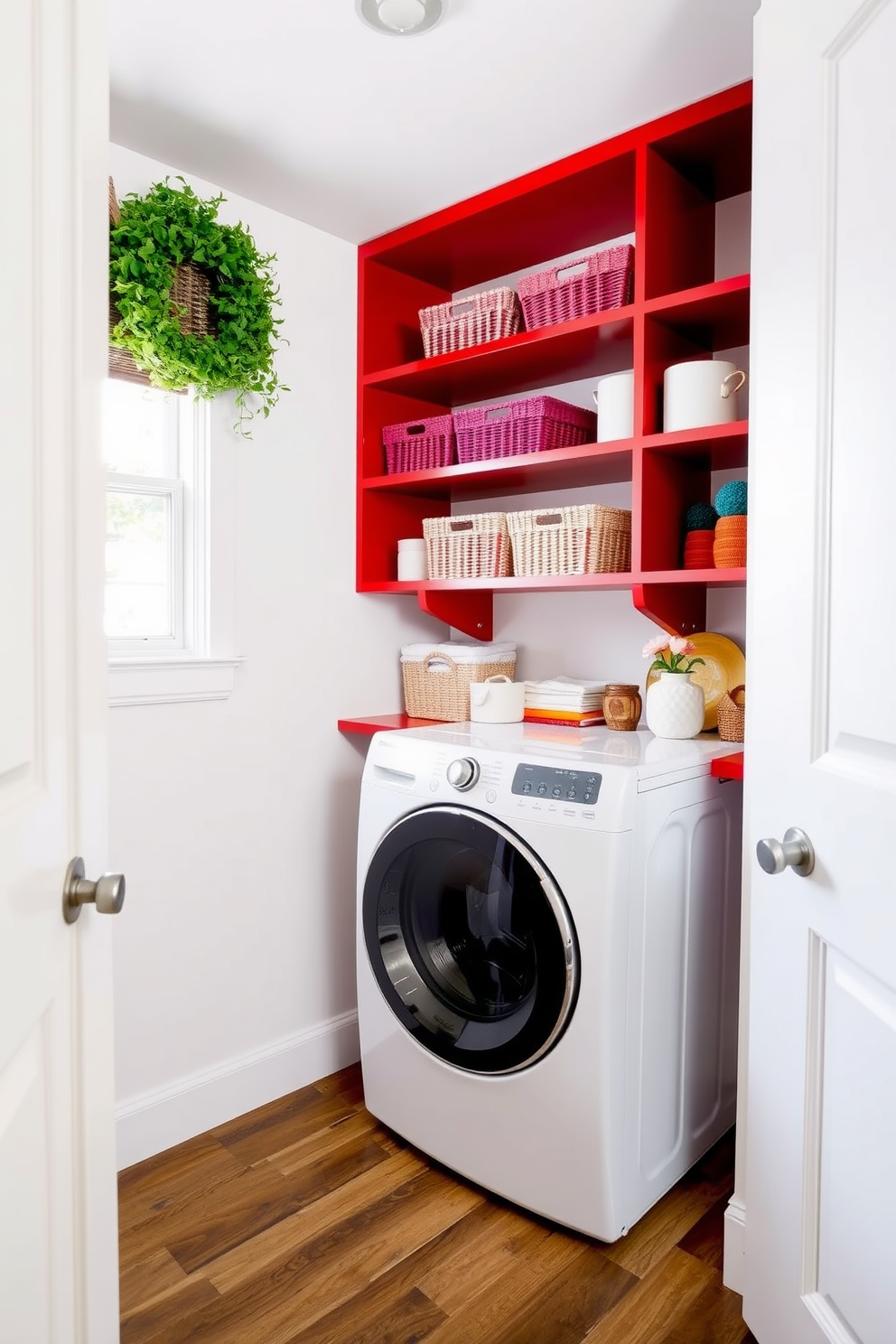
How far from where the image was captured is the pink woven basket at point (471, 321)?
2219mm

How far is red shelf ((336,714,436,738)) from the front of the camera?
7.83ft

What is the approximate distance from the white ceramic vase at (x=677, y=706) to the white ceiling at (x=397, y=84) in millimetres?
1202

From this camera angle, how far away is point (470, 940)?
6.40 feet

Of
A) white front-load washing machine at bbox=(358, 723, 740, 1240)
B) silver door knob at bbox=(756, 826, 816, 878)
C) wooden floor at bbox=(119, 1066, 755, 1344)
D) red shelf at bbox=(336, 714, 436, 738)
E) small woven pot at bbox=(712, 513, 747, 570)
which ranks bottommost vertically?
wooden floor at bbox=(119, 1066, 755, 1344)

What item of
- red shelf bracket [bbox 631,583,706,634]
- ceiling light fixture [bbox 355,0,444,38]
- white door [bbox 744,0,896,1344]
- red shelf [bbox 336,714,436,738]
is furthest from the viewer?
red shelf [bbox 336,714,436,738]

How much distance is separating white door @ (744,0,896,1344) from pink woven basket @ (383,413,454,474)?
3.58 ft

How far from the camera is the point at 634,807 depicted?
1.69 m

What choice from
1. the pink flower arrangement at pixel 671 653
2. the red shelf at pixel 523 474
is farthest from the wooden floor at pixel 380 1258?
the red shelf at pixel 523 474

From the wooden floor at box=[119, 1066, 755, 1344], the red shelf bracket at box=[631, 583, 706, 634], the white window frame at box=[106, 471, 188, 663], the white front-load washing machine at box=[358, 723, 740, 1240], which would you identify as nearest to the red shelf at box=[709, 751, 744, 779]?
the white front-load washing machine at box=[358, 723, 740, 1240]

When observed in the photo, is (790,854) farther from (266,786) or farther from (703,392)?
(266,786)

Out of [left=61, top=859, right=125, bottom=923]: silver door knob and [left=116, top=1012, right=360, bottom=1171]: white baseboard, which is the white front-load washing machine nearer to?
[left=116, top=1012, right=360, bottom=1171]: white baseboard

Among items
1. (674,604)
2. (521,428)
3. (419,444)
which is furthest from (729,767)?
(419,444)

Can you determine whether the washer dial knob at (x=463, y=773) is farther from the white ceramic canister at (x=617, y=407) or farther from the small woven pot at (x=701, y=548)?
the white ceramic canister at (x=617, y=407)

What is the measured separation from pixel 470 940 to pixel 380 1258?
62 centimetres
